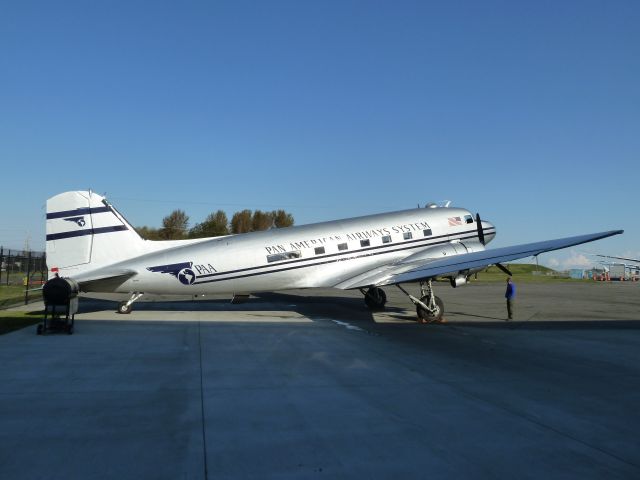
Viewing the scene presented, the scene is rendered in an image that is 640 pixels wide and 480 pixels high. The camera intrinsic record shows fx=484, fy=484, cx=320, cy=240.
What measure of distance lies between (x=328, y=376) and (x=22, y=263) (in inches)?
1817

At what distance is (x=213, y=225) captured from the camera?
307ft

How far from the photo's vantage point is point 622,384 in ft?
29.3

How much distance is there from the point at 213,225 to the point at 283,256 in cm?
7712

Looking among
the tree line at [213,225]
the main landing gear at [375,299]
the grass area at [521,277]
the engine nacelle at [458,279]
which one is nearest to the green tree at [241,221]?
the tree line at [213,225]

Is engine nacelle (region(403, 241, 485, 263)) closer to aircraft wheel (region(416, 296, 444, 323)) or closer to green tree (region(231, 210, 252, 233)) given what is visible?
aircraft wheel (region(416, 296, 444, 323))

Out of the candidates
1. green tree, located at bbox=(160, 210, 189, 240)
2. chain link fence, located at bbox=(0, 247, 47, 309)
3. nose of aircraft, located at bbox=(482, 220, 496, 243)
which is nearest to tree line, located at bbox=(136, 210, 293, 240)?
green tree, located at bbox=(160, 210, 189, 240)

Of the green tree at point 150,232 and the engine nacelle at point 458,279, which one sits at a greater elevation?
the green tree at point 150,232

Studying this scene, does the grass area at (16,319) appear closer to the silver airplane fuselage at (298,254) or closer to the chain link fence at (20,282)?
the chain link fence at (20,282)

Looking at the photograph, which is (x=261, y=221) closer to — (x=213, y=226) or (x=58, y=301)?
(x=213, y=226)

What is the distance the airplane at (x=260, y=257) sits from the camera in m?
17.2

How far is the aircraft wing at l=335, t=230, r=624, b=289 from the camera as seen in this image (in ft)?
51.6

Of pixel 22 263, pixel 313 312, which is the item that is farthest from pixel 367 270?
pixel 22 263

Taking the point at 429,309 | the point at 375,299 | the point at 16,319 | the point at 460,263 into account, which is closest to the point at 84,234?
the point at 16,319

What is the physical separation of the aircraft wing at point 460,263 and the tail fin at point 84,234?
8506mm
